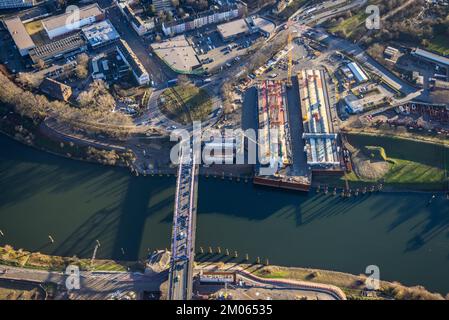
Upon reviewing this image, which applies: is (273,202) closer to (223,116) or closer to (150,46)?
(223,116)

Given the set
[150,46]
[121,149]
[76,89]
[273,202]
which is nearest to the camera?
[273,202]

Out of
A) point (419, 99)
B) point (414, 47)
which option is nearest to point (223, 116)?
point (419, 99)

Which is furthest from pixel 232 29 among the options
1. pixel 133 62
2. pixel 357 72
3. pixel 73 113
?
pixel 73 113

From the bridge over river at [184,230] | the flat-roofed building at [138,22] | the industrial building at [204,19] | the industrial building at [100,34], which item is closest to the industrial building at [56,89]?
the industrial building at [100,34]

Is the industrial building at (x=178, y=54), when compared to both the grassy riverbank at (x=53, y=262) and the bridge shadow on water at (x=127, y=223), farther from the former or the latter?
the grassy riverbank at (x=53, y=262)

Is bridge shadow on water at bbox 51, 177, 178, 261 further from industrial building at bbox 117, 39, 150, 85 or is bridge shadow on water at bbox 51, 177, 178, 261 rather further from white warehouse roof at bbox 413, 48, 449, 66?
white warehouse roof at bbox 413, 48, 449, 66

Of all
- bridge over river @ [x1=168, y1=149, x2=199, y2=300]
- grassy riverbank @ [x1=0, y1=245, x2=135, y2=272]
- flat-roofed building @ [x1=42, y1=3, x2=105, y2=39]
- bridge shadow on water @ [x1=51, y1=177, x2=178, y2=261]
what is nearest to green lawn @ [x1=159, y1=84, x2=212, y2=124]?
bridge over river @ [x1=168, y1=149, x2=199, y2=300]

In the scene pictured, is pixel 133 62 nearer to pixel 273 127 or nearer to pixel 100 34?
pixel 100 34
